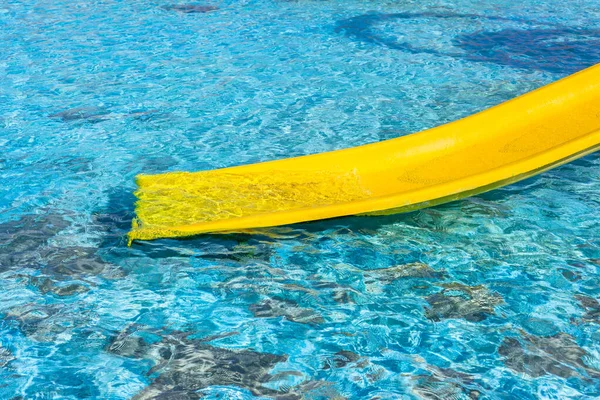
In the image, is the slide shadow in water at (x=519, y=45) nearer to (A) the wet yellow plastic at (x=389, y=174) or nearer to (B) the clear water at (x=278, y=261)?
(B) the clear water at (x=278, y=261)

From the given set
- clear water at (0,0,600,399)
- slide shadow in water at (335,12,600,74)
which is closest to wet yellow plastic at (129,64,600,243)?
clear water at (0,0,600,399)

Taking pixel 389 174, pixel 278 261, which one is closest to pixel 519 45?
pixel 389 174

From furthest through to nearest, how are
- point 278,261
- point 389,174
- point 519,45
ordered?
point 519,45 < point 389,174 < point 278,261

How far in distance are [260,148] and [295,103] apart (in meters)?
0.95

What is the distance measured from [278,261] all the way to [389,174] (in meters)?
1.04

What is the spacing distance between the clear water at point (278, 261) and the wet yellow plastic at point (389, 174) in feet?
0.44

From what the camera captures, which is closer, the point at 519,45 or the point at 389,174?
the point at 389,174

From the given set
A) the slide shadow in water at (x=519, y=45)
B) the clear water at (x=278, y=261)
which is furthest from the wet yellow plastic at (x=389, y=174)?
Answer: the slide shadow in water at (x=519, y=45)

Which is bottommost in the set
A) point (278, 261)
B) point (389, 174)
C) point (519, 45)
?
point (278, 261)

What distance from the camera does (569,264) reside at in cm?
339

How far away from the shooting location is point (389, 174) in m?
4.15

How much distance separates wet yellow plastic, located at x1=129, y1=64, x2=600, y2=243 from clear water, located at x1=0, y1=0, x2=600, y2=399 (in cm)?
13

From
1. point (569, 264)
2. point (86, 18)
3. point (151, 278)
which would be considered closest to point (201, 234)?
point (151, 278)

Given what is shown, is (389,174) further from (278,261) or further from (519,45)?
(519,45)
